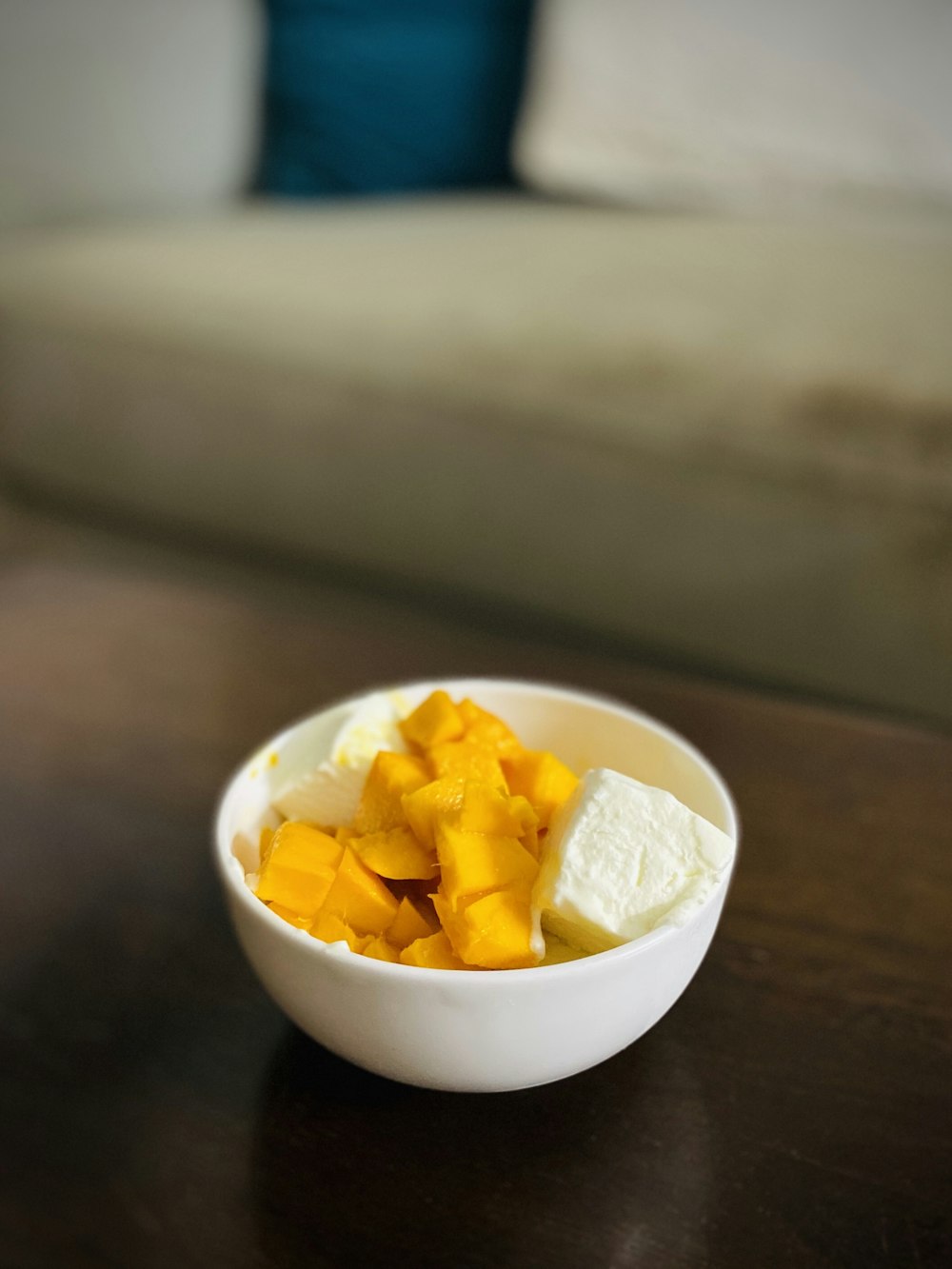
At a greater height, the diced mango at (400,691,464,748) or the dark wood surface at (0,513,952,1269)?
the diced mango at (400,691,464,748)

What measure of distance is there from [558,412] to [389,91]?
838 mm

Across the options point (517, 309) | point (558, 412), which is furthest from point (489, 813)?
point (517, 309)

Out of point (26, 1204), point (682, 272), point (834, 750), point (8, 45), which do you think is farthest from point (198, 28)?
point (26, 1204)

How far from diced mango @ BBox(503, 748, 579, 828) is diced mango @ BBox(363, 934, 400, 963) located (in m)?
0.09

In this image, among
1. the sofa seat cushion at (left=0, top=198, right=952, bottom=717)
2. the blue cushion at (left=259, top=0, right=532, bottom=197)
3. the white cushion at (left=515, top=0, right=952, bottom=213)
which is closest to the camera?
the sofa seat cushion at (left=0, top=198, right=952, bottom=717)

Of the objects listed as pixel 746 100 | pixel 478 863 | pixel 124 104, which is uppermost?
pixel 746 100

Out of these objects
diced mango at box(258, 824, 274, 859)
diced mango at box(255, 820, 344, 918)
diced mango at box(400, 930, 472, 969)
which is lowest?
diced mango at box(258, 824, 274, 859)

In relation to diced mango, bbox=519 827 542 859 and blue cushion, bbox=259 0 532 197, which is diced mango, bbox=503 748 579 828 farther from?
blue cushion, bbox=259 0 532 197

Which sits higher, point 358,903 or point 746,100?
point 746,100

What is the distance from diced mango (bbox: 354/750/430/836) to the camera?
1.64 feet

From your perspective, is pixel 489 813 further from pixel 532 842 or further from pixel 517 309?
pixel 517 309

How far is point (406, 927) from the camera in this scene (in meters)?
0.47

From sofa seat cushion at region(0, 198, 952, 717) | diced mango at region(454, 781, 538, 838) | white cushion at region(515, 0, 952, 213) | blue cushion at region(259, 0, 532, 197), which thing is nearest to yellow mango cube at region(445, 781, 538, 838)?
diced mango at region(454, 781, 538, 838)

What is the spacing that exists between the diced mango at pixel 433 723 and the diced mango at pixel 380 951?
0.10 meters
